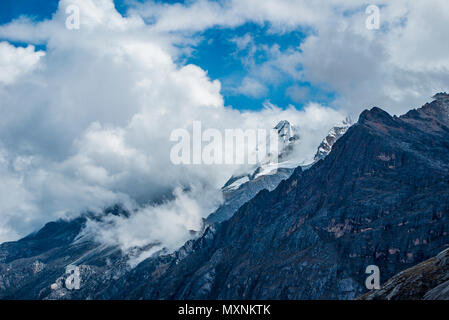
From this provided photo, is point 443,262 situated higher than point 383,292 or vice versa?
point 443,262

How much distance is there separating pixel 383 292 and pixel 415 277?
9.46 metres
